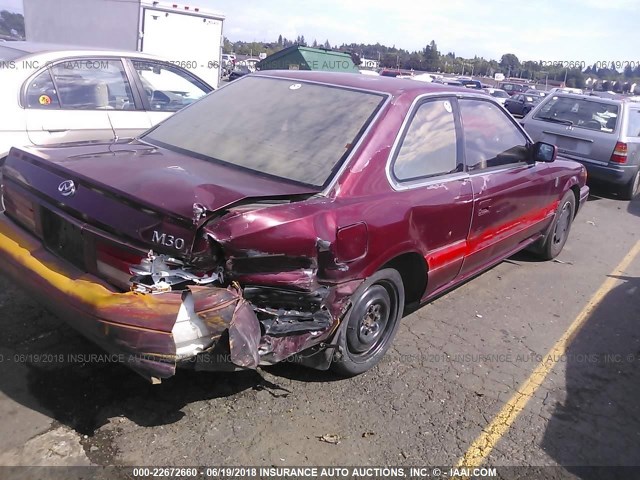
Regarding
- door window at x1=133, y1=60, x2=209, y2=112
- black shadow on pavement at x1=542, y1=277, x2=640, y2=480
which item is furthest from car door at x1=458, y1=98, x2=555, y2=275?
door window at x1=133, y1=60, x2=209, y2=112

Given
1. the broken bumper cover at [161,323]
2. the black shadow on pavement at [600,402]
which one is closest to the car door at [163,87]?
the broken bumper cover at [161,323]

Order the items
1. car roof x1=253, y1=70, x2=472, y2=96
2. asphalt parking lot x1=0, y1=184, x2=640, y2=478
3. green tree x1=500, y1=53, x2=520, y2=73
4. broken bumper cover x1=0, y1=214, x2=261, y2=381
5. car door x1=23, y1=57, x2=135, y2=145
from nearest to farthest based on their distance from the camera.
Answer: broken bumper cover x1=0, y1=214, x2=261, y2=381
asphalt parking lot x1=0, y1=184, x2=640, y2=478
car roof x1=253, y1=70, x2=472, y2=96
car door x1=23, y1=57, x2=135, y2=145
green tree x1=500, y1=53, x2=520, y2=73

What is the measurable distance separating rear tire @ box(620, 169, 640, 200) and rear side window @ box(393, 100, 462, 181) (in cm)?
672

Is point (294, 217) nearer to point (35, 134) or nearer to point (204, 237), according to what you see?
point (204, 237)

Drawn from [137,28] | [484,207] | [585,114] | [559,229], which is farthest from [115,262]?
[137,28]

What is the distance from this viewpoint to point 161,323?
237 cm

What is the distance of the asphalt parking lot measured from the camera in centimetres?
269

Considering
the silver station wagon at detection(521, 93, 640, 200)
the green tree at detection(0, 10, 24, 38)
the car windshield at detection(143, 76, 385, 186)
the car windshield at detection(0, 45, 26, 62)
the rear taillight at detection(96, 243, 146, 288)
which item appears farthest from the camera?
the green tree at detection(0, 10, 24, 38)

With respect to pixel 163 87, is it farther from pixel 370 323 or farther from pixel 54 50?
pixel 370 323

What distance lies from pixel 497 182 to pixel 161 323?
2.81 m

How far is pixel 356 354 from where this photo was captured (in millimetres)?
3348

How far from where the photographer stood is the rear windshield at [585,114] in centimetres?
895

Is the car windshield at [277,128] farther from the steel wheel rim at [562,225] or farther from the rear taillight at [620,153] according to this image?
the rear taillight at [620,153]

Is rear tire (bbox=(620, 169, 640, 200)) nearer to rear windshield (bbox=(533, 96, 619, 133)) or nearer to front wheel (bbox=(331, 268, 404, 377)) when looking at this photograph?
rear windshield (bbox=(533, 96, 619, 133))
